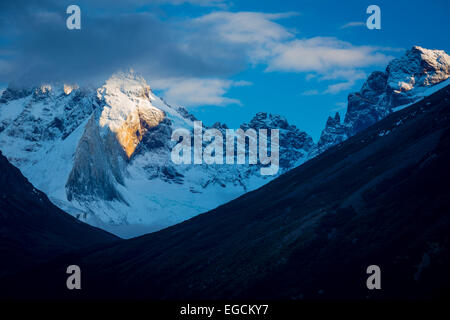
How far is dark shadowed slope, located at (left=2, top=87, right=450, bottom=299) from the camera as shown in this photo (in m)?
73.1

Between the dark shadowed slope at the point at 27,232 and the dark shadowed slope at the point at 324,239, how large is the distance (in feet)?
60.0

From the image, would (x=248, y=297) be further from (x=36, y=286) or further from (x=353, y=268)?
(x=36, y=286)

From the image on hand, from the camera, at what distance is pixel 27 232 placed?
17262 cm

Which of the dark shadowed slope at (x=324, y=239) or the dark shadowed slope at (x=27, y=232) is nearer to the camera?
the dark shadowed slope at (x=324, y=239)

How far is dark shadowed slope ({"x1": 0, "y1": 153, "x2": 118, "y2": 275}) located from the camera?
150 metres

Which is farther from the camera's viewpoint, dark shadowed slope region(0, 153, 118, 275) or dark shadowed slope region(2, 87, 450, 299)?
dark shadowed slope region(0, 153, 118, 275)

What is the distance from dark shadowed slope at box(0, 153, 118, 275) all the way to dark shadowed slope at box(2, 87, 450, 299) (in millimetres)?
18280

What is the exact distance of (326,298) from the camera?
71062mm

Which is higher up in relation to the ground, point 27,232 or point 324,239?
point 27,232

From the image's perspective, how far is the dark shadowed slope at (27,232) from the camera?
15038 cm

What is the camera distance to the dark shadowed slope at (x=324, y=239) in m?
73.1

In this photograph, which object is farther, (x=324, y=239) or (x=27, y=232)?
(x=27, y=232)

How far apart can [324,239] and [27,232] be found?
112 m

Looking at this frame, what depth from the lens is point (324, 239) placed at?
92.4 meters
